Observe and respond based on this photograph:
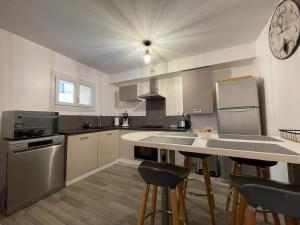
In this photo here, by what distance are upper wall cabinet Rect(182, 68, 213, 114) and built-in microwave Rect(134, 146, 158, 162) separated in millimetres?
1089

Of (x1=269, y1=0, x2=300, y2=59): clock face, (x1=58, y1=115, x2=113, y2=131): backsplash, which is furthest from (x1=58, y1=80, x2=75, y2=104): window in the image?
(x1=269, y1=0, x2=300, y2=59): clock face

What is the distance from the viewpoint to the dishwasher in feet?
5.37

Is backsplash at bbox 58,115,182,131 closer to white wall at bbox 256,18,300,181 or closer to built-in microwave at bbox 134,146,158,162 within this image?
built-in microwave at bbox 134,146,158,162

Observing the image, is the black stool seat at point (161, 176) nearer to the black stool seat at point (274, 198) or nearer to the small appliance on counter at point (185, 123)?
the black stool seat at point (274, 198)

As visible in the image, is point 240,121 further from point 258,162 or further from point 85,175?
point 85,175

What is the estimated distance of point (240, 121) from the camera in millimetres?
2188

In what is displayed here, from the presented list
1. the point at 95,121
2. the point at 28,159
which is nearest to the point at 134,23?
the point at 28,159

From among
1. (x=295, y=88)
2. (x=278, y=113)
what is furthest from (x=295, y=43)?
(x=278, y=113)

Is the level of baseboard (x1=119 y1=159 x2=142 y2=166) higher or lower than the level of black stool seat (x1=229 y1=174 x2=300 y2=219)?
lower

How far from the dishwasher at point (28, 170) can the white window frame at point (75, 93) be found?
87 cm

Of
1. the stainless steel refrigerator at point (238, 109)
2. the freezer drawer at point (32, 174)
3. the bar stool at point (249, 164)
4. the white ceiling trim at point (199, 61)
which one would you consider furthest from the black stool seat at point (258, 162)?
the freezer drawer at point (32, 174)

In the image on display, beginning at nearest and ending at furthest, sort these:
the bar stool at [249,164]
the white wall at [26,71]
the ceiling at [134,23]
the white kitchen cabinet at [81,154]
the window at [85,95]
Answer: the bar stool at [249,164] → the ceiling at [134,23] → the white wall at [26,71] → the white kitchen cabinet at [81,154] → the window at [85,95]

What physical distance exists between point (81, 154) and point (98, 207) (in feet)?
3.45

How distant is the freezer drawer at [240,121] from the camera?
2.10 meters
